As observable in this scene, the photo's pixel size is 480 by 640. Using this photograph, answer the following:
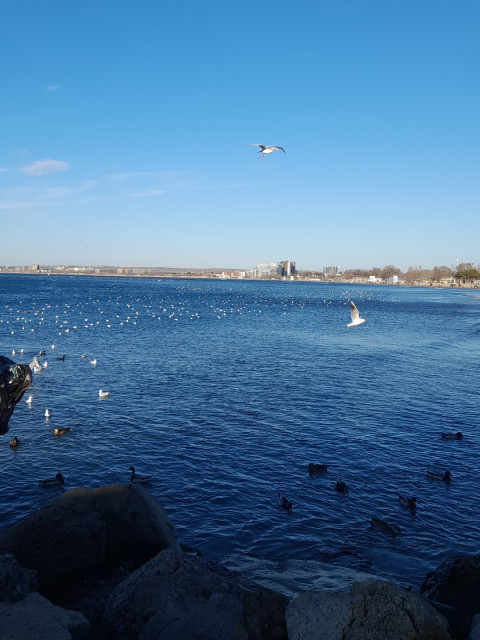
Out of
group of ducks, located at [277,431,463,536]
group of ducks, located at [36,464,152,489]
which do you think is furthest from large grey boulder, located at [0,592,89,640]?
Result: group of ducks, located at [277,431,463,536]

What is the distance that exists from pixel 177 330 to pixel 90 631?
5904 cm

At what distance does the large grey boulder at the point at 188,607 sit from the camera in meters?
8.61

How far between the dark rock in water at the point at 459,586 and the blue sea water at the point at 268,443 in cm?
256

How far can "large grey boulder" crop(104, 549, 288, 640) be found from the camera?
8.61 meters

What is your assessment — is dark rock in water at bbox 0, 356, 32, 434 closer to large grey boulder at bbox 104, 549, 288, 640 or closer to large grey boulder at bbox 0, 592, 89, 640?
large grey boulder at bbox 0, 592, 89, 640

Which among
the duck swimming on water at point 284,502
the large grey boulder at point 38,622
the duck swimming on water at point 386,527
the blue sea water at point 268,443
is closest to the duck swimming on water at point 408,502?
the blue sea water at point 268,443

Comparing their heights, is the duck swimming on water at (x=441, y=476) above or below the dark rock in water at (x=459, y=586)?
below

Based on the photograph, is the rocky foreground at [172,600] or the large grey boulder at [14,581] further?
the large grey boulder at [14,581]

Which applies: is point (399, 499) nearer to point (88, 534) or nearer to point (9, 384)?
point (88, 534)

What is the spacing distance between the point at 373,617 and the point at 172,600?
10.9ft

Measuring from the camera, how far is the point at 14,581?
9492mm

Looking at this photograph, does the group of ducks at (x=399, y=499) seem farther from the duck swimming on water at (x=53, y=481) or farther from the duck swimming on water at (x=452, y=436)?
the duck swimming on water at (x=53, y=481)

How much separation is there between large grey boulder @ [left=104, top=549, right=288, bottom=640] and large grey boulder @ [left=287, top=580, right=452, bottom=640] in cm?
81

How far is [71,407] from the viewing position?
29.3 metres
